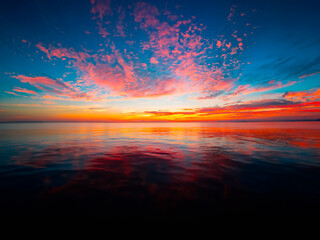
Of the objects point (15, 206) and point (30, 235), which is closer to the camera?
point (30, 235)

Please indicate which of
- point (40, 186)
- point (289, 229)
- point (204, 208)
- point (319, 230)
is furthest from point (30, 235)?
point (319, 230)

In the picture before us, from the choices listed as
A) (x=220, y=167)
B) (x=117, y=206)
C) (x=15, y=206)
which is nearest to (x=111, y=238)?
(x=117, y=206)

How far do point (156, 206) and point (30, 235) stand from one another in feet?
10.1

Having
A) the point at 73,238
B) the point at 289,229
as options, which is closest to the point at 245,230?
the point at 289,229

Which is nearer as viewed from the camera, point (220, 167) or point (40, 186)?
point (40, 186)

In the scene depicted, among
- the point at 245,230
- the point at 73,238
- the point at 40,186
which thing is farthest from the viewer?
the point at 40,186

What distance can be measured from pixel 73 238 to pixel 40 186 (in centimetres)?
373

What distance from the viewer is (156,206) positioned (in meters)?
4.13

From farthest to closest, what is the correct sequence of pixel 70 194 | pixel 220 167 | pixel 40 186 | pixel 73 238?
pixel 220 167 < pixel 40 186 < pixel 70 194 < pixel 73 238

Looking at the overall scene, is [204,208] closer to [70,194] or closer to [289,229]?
[289,229]

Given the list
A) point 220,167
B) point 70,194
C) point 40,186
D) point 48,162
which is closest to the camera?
point 70,194

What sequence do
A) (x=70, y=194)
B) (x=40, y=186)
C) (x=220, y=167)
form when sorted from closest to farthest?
(x=70, y=194), (x=40, y=186), (x=220, y=167)

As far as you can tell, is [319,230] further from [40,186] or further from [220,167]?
[40,186]

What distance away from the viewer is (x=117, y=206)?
4102 millimetres
